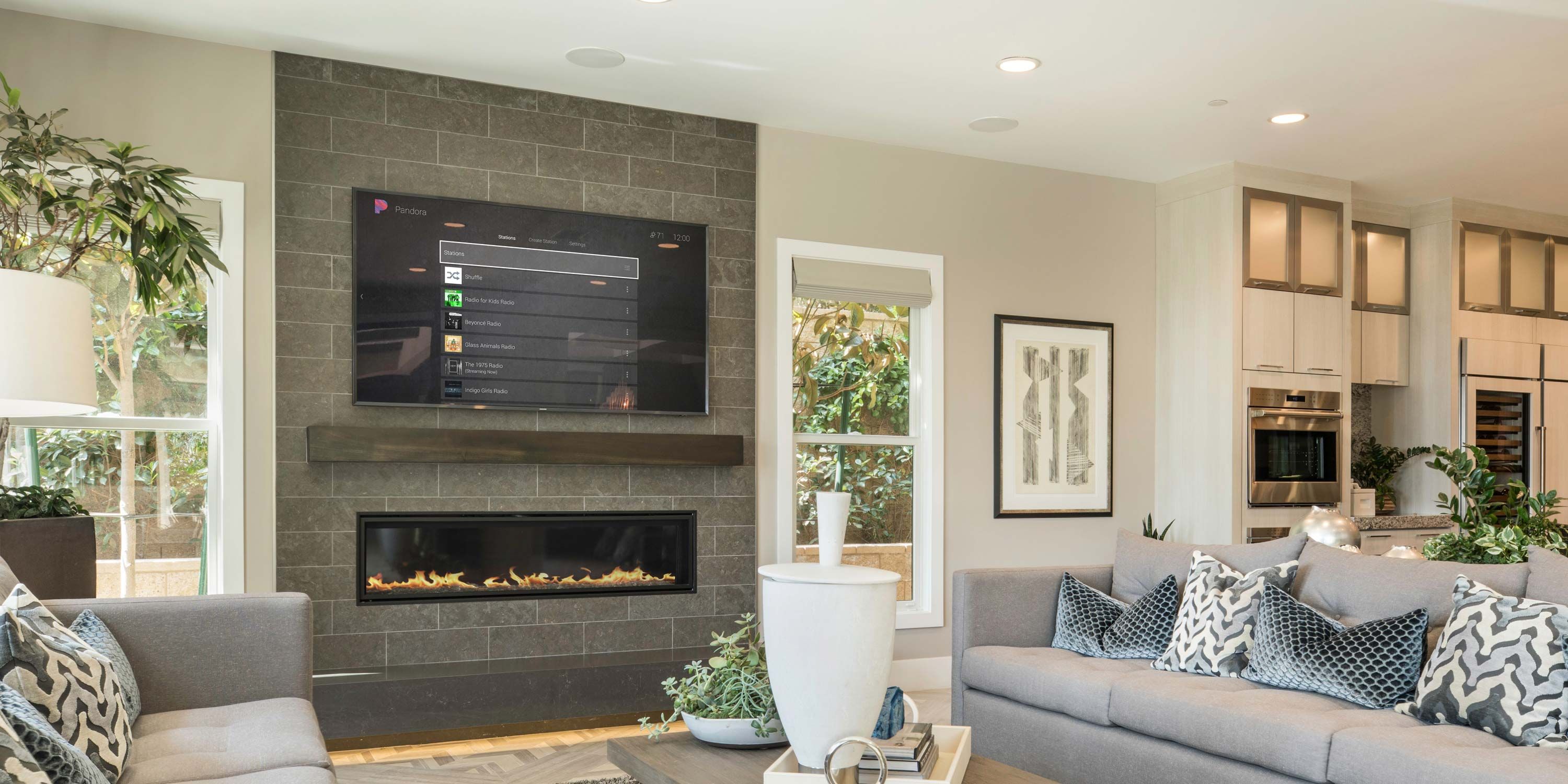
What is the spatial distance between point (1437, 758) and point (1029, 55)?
2.83 metres

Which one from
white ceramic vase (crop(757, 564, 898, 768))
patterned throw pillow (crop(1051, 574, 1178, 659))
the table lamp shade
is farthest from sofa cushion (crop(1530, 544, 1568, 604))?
the table lamp shade

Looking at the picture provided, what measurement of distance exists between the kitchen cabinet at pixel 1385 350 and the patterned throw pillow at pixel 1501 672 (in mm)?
4113

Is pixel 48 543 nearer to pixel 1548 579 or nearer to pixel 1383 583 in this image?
pixel 1383 583

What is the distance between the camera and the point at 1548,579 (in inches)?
107


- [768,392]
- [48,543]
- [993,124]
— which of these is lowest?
[48,543]

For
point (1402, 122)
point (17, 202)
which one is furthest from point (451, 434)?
point (1402, 122)

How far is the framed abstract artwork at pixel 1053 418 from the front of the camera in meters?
5.70

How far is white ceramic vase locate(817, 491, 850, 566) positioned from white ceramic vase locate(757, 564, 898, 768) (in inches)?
2.1

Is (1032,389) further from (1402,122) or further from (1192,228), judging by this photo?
(1402,122)

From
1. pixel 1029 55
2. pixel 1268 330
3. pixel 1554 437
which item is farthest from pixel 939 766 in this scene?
pixel 1554 437

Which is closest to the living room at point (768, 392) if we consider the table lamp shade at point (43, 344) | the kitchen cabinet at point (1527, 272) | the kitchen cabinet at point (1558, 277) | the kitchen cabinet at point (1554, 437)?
the table lamp shade at point (43, 344)

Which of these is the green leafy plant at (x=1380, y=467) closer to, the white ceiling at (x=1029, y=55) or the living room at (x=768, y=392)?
the living room at (x=768, y=392)

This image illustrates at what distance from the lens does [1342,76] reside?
4465mm

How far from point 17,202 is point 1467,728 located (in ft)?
12.9
